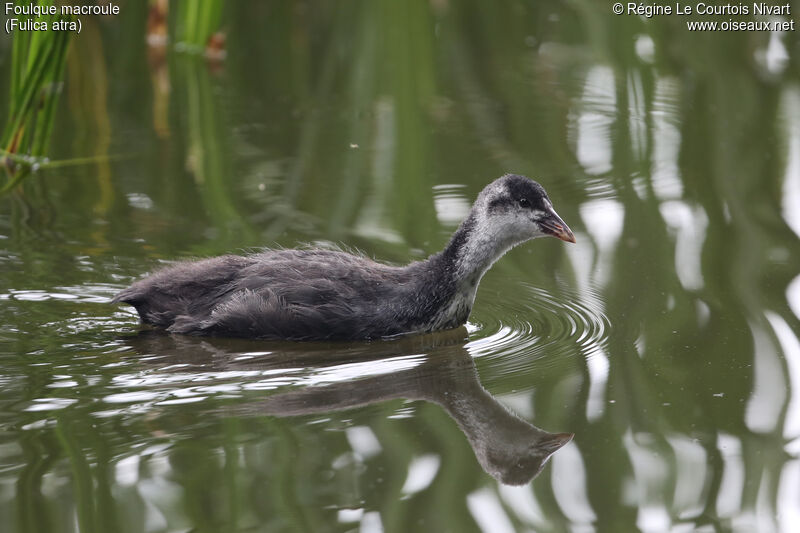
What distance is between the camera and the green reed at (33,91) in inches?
272

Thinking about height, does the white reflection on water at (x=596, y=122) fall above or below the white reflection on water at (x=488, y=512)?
above

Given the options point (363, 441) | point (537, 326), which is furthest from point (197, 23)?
point (363, 441)

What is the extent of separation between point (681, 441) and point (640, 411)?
31 cm

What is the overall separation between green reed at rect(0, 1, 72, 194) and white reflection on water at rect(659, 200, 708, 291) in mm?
3597

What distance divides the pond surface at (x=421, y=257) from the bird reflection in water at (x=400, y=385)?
19 millimetres

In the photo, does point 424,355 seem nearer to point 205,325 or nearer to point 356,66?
point 205,325

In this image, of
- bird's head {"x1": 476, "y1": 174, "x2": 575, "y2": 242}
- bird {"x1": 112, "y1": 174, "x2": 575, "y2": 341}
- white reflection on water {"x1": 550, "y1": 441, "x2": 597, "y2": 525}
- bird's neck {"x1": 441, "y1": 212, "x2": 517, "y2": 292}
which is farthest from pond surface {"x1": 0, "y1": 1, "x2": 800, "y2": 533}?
bird's head {"x1": 476, "y1": 174, "x2": 575, "y2": 242}

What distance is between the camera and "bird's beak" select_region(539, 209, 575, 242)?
645 cm

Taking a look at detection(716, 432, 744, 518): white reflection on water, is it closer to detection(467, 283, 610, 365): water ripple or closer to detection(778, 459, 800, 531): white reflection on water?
detection(778, 459, 800, 531): white reflection on water

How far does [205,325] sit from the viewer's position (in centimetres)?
621

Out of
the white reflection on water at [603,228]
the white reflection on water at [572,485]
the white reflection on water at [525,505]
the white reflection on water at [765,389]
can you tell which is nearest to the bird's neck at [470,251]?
the white reflection on water at [603,228]

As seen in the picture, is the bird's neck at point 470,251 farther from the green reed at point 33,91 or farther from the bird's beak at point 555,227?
the green reed at point 33,91

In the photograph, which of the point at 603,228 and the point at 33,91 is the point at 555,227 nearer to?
the point at 603,228

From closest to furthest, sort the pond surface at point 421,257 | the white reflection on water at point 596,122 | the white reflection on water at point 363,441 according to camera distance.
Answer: the pond surface at point 421,257 < the white reflection on water at point 363,441 < the white reflection on water at point 596,122
